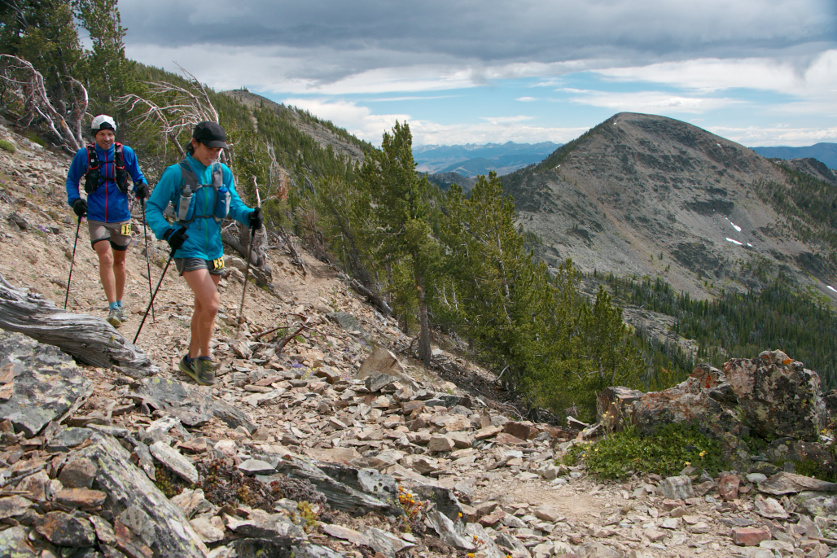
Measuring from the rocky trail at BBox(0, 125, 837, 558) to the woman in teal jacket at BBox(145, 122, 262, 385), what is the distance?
1287 millimetres

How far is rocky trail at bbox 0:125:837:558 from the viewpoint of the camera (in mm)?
3084

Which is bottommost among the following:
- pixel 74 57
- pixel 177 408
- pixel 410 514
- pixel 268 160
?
pixel 410 514

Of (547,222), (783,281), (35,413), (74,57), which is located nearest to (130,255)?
(35,413)

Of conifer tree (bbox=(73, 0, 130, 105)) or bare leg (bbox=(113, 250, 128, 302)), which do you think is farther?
conifer tree (bbox=(73, 0, 130, 105))

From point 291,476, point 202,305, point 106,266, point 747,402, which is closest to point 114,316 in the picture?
point 106,266

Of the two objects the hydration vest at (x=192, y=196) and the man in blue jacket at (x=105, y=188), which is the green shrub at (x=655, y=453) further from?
the man in blue jacket at (x=105, y=188)

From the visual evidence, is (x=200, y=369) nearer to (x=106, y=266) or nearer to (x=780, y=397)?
(x=106, y=266)

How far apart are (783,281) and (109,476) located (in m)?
253

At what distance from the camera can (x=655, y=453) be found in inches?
250

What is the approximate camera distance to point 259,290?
1552 centimetres

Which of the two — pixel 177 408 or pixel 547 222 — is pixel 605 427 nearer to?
pixel 177 408

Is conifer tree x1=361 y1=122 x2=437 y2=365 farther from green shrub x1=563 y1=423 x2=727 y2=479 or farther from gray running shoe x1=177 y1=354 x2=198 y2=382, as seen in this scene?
green shrub x1=563 y1=423 x2=727 y2=479

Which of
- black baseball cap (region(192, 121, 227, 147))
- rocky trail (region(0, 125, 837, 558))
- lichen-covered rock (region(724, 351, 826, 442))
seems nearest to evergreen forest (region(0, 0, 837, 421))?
rocky trail (region(0, 125, 837, 558))

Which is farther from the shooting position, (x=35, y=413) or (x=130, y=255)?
(x=130, y=255)
